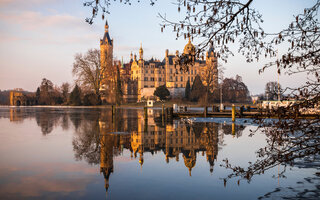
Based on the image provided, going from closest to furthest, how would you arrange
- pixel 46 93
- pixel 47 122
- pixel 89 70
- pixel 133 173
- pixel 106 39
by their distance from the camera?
pixel 133 173, pixel 47 122, pixel 89 70, pixel 46 93, pixel 106 39

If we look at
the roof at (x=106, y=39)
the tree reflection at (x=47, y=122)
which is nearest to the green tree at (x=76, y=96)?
the tree reflection at (x=47, y=122)

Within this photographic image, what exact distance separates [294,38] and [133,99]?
101105 millimetres

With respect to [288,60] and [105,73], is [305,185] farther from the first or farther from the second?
[105,73]

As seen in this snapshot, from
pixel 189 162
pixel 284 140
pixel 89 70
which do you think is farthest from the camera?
pixel 89 70

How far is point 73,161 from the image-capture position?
9.98 m

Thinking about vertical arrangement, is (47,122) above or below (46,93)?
below

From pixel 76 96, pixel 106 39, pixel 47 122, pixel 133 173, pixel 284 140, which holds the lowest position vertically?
pixel 133 173

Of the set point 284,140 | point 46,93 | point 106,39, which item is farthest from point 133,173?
point 106,39

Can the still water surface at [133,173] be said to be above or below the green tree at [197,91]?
below

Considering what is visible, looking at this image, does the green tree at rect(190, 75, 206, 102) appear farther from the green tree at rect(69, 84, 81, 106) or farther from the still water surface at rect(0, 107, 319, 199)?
the still water surface at rect(0, 107, 319, 199)

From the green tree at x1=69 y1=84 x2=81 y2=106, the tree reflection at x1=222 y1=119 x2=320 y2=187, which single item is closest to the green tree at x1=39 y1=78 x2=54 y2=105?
the green tree at x1=69 y1=84 x2=81 y2=106

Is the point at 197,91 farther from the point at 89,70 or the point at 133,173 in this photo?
the point at 133,173

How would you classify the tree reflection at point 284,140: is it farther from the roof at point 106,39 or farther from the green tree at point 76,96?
the roof at point 106,39

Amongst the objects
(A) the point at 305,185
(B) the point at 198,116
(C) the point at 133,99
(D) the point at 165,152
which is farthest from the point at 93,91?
(A) the point at 305,185
